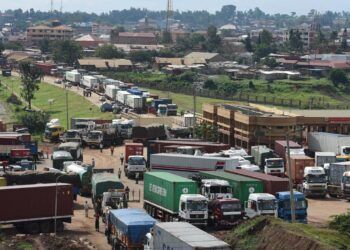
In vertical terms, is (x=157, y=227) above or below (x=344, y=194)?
above

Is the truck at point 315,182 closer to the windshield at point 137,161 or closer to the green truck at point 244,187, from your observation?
the green truck at point 244,187

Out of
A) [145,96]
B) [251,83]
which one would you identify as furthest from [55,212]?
[251,83]

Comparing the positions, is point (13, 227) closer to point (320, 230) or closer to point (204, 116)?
point (320, 230)

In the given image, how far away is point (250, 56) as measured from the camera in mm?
144625

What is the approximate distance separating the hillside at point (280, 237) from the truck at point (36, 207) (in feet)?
20.5

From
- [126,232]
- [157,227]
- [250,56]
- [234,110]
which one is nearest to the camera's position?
[157,227]

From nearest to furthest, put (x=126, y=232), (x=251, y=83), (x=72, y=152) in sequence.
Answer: (x=126, y=232) → (x=72, y=152) → (x=251, y=83)

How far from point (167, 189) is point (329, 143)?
17473 mm

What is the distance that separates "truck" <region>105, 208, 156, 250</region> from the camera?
23922mm

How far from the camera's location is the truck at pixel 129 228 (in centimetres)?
2392

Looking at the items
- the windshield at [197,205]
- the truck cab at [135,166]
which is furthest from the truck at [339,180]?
the windshield at [197,205]

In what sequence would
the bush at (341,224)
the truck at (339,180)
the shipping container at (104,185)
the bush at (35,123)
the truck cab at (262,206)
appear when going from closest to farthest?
1. the bush at (341,224)
2. the truck cab at (262,206)
3. the shipping container at (104,185)
4. the truck at (339,180)
5. the bush at (35,123)

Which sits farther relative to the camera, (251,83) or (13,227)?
(251,83)

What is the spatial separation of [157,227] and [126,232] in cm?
231
